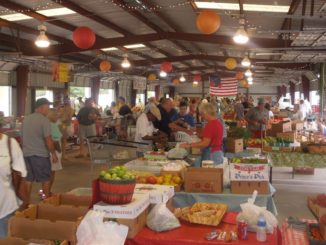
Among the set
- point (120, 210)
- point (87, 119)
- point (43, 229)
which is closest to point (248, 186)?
point (120, 210)

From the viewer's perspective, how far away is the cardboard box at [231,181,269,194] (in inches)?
172

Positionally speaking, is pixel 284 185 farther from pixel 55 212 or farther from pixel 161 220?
pixel 55 212

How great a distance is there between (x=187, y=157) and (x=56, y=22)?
556 centimetres

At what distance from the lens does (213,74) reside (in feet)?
87.1

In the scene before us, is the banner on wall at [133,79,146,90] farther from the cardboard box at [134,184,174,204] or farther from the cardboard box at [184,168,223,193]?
the cardboard box at [134,184,174,204]

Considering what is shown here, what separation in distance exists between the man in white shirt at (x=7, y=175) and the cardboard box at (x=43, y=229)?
0.60 metres

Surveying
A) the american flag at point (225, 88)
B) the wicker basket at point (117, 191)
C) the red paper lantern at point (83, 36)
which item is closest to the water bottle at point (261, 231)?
the wicker basket at point (117, 191)

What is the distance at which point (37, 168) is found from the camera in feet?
19.3

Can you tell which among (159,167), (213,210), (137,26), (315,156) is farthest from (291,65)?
(213,210)

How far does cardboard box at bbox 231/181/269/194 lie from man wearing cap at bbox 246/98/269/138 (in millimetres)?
6022

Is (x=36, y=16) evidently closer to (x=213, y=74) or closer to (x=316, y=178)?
(x=316, y=178)

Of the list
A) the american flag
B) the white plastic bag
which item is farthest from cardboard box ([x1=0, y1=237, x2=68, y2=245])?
the american flag

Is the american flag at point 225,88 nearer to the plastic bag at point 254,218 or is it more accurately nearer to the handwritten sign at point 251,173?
the handwritten sign at point 251,173

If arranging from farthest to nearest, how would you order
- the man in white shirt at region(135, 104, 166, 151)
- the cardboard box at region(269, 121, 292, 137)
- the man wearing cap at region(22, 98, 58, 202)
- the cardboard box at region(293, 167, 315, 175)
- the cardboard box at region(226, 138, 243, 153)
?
the cardboard box at region(269, 121, 292, 137), the cardboard box at region(293, 167, 315, 175), the cardboard box at region(226, 138, 243, 153), the man in white shirt at region(135, 104, 166, 151), the man wearing cap at region(22, 98, 58, 202)
